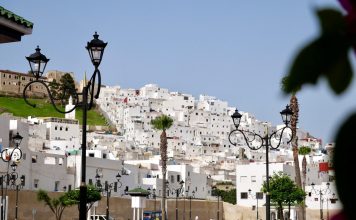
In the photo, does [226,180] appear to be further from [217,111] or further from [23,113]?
[217,111]

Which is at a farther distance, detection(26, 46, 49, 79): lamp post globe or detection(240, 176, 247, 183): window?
detection(240, 176, 247, 183): window

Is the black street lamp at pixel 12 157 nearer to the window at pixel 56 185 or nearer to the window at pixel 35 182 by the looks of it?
the window at pixel 35 182

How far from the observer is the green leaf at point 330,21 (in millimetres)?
1027

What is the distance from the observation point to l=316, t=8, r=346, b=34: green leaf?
1.03m

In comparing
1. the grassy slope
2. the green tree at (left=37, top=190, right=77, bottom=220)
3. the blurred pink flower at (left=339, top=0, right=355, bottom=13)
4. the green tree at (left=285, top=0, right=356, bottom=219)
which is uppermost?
the grassy slope

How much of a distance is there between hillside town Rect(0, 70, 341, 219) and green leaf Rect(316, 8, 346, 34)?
0.72 ft

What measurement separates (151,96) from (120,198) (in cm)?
12807

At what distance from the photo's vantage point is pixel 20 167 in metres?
56.8

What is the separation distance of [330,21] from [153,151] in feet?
432

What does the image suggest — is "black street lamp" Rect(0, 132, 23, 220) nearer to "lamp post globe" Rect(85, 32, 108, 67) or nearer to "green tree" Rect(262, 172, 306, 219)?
"lamp post globe" Rect(85, 32, 108, 67)

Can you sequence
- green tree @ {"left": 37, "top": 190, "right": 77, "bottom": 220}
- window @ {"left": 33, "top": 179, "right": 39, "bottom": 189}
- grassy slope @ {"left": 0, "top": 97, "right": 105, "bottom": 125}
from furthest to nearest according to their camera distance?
grassy slope @ {"left": 0, "top": 97, "right": 105, "bottom": 125} < window @ {"left": 33, "top": 179, "right": 39, "bottom": 189} < green tree @ {"left": 37, "top": 190, "right": 77, "bottom": 220}

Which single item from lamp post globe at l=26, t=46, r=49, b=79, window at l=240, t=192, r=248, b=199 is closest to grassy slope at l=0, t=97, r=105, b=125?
window at l=240, t=192, r=248, b=199

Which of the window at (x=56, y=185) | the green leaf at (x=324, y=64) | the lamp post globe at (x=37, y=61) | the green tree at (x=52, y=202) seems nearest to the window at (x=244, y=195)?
the window at (x=56, y=185)

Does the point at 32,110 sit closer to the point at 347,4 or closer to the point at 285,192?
the point at 285,192
